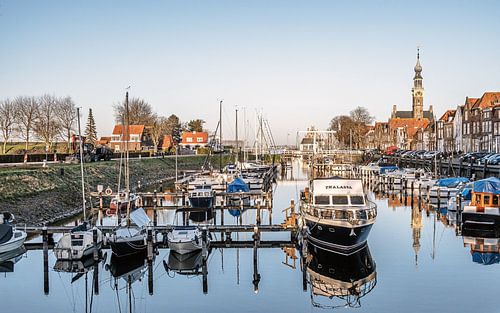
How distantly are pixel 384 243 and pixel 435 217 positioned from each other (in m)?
12.7

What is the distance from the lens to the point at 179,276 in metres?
25.0

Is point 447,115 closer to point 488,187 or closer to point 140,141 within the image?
point 140,141

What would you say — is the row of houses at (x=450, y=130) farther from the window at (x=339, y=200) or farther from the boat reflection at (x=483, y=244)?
the window at (x=339, y=200)

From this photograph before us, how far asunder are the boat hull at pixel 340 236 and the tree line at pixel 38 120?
231ft

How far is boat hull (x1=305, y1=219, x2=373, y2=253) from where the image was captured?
27.0 metres

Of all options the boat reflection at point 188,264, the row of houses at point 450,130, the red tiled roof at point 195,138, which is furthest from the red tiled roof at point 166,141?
the boat reflection at point 188,264

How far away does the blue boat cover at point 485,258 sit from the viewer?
2805cm

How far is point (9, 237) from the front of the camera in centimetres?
2769

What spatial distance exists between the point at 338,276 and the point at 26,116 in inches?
3193

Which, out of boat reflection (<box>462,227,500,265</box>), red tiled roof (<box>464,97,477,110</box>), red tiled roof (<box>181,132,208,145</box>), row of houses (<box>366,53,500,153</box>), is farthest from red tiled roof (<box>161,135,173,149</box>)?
boat reflection (<box>462,227,500,265</box>)

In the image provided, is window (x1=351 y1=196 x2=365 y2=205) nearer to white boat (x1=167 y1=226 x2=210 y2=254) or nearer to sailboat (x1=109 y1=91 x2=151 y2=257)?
white boat (x1=167 y1=226 x2=210 y2=254)

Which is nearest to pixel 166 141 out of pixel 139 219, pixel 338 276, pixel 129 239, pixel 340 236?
pixel 139 219

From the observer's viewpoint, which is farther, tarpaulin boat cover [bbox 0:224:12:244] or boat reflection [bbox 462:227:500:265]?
boat reflection [bbox 462:227:500:265]

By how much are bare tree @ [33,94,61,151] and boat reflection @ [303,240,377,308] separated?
232 ft
